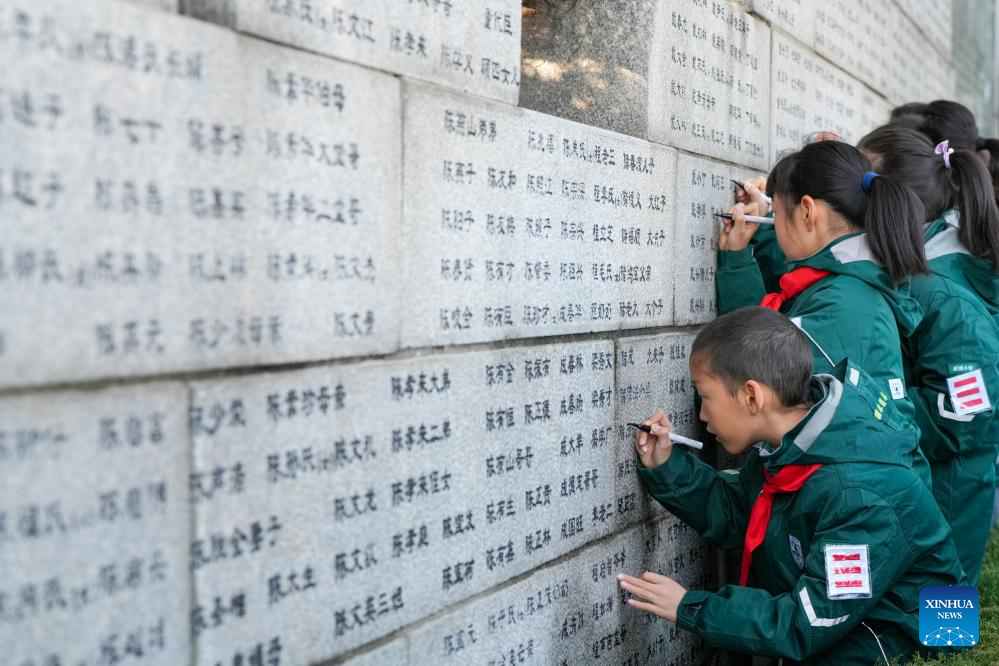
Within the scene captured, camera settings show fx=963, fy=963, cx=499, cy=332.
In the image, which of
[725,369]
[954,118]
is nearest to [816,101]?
[954,118]

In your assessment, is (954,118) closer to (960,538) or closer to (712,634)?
(960,538)

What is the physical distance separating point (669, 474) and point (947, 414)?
3.92ft

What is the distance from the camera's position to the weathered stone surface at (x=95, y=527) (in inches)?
56.6

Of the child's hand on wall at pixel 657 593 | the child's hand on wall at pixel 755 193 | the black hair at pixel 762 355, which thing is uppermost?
the child's hand on wall at pixel 755 193

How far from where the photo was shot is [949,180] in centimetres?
375

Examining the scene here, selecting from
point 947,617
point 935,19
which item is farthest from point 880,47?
point 947,617

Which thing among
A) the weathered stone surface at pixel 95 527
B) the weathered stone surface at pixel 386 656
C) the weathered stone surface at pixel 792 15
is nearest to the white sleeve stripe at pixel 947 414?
the weathered stone surface at pixel 792 15

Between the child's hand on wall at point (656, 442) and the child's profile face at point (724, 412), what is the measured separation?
313 millimetres

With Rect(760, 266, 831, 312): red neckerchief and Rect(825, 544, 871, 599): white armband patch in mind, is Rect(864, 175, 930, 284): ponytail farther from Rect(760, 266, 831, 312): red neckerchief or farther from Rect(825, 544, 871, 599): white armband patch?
Rect(825, 544, 871, 599): white armband patch

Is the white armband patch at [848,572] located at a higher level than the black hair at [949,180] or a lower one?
lower

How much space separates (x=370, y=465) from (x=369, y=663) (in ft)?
1.39

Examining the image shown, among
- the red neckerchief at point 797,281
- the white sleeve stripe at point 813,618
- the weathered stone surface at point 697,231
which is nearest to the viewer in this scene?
the white sleeve stripe at point 813,618

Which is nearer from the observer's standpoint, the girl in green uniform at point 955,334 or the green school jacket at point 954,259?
the girl in green uniform at point 955,334

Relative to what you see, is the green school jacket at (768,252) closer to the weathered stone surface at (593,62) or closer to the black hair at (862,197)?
the black hair at (862,197)
